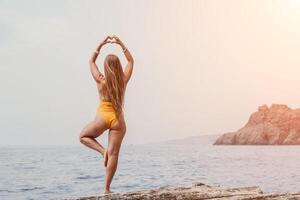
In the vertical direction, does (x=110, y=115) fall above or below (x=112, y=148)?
above

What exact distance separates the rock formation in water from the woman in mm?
146506

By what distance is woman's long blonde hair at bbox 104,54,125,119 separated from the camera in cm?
908

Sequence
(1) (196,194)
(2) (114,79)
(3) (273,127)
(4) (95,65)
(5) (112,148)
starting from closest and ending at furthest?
1. (1) (196,194)
2. (2) (114,79)
3. (5) (112,148)
4. (4) (95,65)
5. (3) (273,127)

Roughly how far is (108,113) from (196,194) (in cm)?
193

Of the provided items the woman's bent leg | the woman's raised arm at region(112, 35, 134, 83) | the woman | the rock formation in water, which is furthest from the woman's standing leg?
the rock formation in water

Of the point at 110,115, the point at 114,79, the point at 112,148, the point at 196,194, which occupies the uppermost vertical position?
the point at 114,79

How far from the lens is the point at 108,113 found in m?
9.14

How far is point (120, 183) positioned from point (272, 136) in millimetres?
127288

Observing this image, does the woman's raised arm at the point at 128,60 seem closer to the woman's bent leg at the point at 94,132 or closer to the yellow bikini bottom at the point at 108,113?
the yellow bikini bottom at the point at 108,113

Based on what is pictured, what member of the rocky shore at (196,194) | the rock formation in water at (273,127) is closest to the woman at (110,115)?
the rocky shore at (196,194)

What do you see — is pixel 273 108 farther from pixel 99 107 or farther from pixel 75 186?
pixel 99 107

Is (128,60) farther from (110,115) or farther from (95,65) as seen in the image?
(110,115)

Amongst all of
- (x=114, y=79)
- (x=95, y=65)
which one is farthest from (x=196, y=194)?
(x=95, y=65)

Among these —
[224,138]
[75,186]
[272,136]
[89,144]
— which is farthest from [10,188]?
[224,138]
